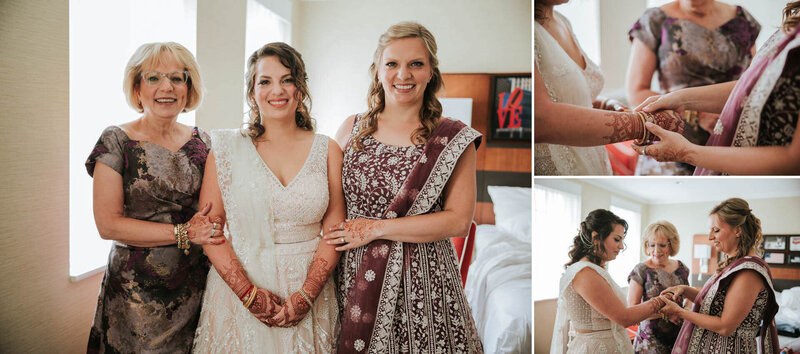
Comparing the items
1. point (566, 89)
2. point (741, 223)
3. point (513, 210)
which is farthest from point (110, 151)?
point (513, 210)

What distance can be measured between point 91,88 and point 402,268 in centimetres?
153

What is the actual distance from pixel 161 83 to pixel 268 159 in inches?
16.0

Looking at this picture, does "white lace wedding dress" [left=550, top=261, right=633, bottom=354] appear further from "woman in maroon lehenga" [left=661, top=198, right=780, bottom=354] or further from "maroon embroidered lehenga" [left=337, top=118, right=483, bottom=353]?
"maroon embroidered lehenga" [left=337, top=118, right=483, bottom=353]

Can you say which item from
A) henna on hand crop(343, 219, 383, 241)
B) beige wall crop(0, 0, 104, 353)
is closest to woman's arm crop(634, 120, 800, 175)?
henna on hand crop(343, 219, 383, 241)

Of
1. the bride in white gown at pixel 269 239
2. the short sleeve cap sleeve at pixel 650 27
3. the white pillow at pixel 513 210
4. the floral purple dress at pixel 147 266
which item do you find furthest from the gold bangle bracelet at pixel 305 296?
the white pillow at pixel 513 210

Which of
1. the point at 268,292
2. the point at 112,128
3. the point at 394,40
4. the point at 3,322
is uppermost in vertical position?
the point at 394,40

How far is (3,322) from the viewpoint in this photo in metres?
1.53

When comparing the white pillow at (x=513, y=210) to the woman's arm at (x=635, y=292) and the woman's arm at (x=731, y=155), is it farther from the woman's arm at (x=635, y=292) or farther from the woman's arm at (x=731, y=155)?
the woman's arm at (x=731, y=155)

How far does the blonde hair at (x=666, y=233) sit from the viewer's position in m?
1.39

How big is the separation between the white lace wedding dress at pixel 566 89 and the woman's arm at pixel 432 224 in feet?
0.80

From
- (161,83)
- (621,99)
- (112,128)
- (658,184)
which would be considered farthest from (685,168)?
(112,128)

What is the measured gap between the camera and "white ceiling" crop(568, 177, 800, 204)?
1.31m

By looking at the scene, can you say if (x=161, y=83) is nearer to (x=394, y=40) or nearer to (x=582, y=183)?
(x=394, y=40)

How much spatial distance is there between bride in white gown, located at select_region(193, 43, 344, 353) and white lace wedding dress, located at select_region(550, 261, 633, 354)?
0.72 metres
